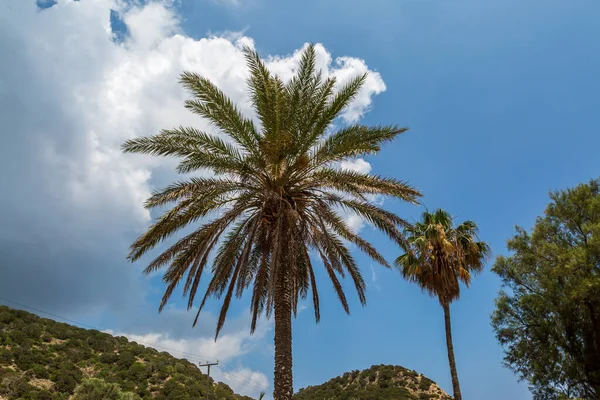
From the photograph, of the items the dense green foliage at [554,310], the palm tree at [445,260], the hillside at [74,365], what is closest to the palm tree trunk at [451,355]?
the palm tree at [445,260]

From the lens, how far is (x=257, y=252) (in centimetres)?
1617

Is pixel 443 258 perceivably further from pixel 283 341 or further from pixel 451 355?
pixel 283 341

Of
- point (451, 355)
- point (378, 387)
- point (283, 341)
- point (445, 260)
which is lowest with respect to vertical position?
point (283, 341)

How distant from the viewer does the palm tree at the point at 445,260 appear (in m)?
19.4

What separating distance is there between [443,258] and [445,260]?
4.9 inches

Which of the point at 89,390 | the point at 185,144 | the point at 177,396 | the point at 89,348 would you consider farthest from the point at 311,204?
the point at 89,348

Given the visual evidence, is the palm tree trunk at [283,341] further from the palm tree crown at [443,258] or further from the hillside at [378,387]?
the hillside at [378,387]

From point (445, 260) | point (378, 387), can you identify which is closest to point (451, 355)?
point (445, 260)

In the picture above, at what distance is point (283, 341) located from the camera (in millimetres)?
12680

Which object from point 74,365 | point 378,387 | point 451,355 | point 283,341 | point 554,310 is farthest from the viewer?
point 378,387

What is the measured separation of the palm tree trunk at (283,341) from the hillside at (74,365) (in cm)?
1514

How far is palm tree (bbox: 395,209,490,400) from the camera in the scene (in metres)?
19.4

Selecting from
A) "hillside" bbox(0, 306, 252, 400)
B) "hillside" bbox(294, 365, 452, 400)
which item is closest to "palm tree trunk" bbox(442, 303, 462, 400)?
"hillside" bbox(0, 306, 252, 400)

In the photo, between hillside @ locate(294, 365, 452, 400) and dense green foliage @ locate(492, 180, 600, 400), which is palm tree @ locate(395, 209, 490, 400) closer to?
dense green foliage @ locate(492, 180, 600, 400)
